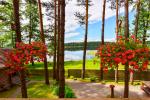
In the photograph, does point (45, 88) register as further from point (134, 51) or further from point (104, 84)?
point (134, 51)

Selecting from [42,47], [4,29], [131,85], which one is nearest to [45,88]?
[131,85]

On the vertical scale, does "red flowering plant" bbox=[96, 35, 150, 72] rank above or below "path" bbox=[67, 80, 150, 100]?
above

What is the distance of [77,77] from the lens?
35.1 m

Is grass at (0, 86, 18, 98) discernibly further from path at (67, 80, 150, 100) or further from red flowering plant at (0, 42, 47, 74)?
red flowering plant at (0, 42, 47, 74)

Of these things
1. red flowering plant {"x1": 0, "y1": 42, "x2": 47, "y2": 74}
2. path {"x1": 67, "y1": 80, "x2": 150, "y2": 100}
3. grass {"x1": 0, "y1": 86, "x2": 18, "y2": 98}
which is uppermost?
red flowering plant {"x1": 0, "y1": 42, "x2": 47, "y2": 74}

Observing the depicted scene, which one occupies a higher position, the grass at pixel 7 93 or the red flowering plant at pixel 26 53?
the red flowering plant at pixel 26 53

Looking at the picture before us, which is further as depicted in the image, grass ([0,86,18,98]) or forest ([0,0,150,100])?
grass ([0,86,18,98])

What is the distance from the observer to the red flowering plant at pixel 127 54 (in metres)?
13.3

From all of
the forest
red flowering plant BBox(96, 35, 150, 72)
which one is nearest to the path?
the forest

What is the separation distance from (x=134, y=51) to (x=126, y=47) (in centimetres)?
53

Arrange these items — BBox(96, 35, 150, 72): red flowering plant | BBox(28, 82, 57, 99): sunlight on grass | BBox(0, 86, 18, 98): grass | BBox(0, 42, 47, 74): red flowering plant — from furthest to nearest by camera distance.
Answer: BBox(0, 86, 18, 98): grass < BBox(28, 82, 57, 99): sunlight on grass < BBox(0, 42, 47, 74): red flowering plant < BBox(96, 35, 150, 72): red flowering plant

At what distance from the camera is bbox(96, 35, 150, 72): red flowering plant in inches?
522

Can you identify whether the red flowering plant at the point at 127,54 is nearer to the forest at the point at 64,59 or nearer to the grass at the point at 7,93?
the forest at the point at 64,59

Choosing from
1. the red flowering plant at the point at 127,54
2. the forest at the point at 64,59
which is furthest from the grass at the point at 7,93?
the red flowering plant at the point at 127,54
